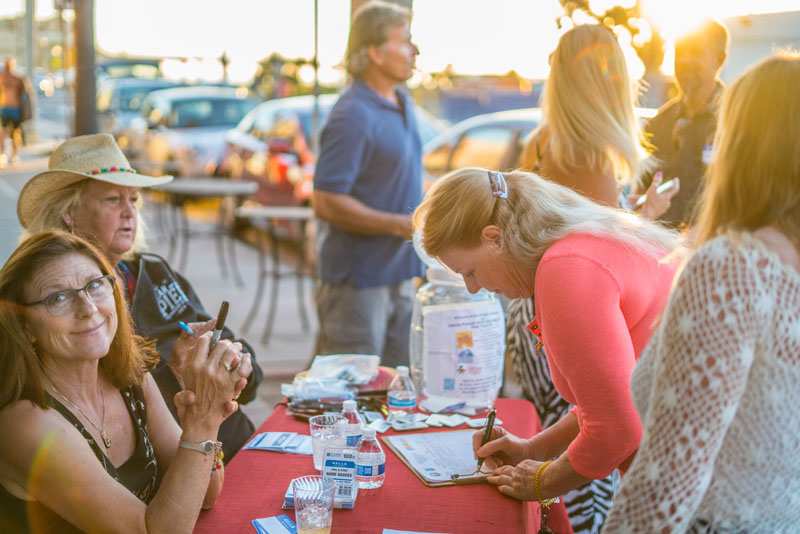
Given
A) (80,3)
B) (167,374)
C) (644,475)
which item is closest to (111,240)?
(167,374)

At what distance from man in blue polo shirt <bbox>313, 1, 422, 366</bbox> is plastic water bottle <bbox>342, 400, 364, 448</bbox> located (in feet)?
4.10

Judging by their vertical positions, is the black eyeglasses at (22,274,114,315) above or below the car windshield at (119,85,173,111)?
above

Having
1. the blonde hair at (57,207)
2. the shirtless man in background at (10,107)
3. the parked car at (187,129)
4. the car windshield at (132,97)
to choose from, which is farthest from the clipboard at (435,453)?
the car windshield at (132,97)

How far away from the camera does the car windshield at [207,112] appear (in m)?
13.6

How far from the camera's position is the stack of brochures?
2.51 meters

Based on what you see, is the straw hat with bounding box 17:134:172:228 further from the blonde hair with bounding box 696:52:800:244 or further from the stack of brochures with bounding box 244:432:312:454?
the blonde hair with bounding box 696:52:800:244

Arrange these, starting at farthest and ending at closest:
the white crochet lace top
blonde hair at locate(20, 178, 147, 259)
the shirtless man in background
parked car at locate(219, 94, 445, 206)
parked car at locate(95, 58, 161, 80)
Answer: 1. parked car at locate(95, 58, 161, 80)
2. the shirtless man in background
3. parked car at locate(219, 94, 445, 206)
4. blonde hair at locate(20, 178, 147, 259)
5. the white crochet lace top

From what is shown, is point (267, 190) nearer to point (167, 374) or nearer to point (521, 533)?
point (167, 374)

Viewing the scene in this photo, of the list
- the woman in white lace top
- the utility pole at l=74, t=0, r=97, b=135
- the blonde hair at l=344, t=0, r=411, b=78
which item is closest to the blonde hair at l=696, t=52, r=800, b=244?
the woman in white lace top

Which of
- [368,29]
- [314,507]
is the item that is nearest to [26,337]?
[314,507]

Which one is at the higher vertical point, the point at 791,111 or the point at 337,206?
the point at 791,111

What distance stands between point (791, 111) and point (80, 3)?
5.90m

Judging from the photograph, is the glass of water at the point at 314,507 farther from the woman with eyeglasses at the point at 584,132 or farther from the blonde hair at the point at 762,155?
the woman with eyeglasses at the point at 584,132

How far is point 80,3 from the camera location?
20.9 ft
